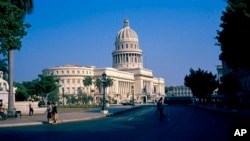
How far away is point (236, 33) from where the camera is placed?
27812 millimetres

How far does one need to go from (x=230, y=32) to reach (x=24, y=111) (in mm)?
32714

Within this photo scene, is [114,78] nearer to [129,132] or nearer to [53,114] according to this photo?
[53,114]

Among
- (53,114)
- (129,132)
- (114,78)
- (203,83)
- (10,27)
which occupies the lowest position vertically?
(129,132)

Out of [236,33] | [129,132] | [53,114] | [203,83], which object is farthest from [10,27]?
[203,83]

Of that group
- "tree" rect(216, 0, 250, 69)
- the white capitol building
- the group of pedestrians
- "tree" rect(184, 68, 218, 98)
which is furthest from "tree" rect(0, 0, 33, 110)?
the white capitol building

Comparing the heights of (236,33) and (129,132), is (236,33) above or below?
above

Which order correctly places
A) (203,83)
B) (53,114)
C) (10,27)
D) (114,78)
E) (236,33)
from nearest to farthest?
1. (10,27)
2. (236,33)
3. (53,114)
4. (203,83)
5. (114,78)

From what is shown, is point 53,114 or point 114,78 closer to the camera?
point 53,114

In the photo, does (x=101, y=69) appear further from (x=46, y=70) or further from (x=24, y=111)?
(x=24, y=111)

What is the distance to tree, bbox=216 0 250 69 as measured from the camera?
2658cm

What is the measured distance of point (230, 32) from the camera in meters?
28.8

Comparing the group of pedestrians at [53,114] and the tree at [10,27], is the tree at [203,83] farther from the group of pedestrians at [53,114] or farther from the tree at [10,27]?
the tree at [10,27]

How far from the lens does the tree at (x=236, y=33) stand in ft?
87.2

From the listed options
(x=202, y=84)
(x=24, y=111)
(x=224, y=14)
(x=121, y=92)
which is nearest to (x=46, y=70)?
(x=121, y=92)
